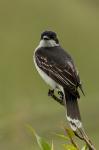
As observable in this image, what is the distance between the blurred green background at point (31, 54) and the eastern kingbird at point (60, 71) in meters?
3.50

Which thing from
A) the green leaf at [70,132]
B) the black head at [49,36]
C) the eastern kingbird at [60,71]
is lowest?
the green leaf at [70,132]

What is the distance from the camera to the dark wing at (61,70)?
4.97 metres

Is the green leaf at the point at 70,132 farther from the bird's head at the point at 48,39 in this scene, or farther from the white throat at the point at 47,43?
the white throat at the point at 47,43

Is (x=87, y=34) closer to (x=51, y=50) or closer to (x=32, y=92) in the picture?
(x=32, y=92)

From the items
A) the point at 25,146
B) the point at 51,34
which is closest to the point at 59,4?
the point at 25,146

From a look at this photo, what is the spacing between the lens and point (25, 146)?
8.55m

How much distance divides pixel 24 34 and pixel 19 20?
2.22 ft

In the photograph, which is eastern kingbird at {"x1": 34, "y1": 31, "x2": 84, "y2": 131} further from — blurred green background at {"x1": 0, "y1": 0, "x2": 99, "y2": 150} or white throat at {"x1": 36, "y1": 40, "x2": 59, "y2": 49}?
blurred green background at {"x1": 0, "y1": 0, "x2": 99, "y2": 150}

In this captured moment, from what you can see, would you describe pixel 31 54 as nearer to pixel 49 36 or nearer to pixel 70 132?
pixel 49 36

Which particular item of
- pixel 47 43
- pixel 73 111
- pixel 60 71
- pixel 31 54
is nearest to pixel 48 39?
pixel 47 43

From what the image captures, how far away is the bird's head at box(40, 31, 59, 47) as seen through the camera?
19.5 feet

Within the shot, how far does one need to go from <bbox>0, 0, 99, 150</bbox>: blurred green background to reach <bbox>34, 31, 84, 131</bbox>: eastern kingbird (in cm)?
350

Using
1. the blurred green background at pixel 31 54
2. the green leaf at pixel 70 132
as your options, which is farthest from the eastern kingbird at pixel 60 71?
the blurred green background at pixel 31 54

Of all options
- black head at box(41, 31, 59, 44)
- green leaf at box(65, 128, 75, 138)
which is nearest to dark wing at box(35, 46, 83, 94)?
black head at box(41, 31, 59, 44)
